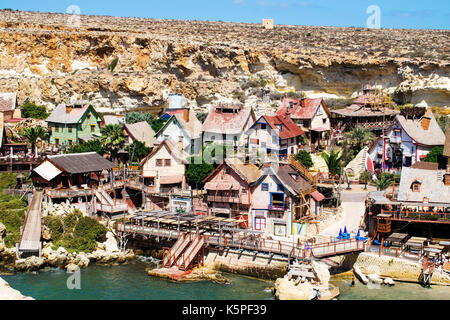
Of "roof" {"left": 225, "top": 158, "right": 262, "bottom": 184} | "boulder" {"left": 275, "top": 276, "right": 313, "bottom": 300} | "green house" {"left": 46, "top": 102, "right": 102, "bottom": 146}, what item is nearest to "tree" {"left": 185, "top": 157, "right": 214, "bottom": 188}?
"roof" {"left": 225, "top": 158, "right": 262, "bottom": 184}

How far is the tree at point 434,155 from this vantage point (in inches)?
1940

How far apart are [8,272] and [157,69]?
46722 mm

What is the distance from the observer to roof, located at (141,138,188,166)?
51844 mm

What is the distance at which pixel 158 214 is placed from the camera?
4344 cm

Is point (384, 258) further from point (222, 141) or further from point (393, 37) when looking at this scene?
point (393, 37)

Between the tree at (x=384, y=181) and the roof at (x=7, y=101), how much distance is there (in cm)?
4780

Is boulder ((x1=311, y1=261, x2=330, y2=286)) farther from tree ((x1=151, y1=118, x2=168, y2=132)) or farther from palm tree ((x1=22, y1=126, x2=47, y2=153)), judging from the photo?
palm tree ((x1=22, y1=126, x2=47, y2=153))

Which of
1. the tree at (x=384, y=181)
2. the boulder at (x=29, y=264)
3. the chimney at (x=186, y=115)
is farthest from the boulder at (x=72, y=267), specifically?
the tree at (x=384, y=181)

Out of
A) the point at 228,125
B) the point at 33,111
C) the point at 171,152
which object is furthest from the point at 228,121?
the point at 33,111

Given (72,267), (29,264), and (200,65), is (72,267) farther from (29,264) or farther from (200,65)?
(200,65)

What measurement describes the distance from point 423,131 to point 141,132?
30.6 m

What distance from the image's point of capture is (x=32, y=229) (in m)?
42.1

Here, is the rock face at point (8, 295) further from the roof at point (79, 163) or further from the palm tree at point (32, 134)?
the palm tree at point (32, 134)
